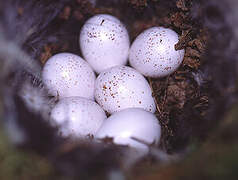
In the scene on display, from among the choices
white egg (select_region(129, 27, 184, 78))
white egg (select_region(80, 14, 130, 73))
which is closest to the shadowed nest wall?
white egg (select_region(129, 27, 184, 78))

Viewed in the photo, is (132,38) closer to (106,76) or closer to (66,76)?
(106,76)

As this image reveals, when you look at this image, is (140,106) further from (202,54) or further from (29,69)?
(29,69)

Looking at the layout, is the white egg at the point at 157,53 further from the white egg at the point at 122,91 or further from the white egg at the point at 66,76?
the white egg at the point at 66,76

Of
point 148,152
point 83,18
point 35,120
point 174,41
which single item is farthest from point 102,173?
point 83,18

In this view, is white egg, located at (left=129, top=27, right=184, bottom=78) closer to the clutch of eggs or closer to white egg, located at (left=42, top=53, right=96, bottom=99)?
the clutch of eggs

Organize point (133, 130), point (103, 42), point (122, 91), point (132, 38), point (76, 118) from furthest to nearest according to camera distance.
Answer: point (132, 38) → point (103, 42) → point (122, 91) → point (76, 118) → point (133, 130)

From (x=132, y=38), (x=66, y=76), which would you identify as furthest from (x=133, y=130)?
(x=132, y=38)

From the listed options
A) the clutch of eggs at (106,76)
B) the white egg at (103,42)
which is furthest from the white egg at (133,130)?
the white egg at (103,42)
